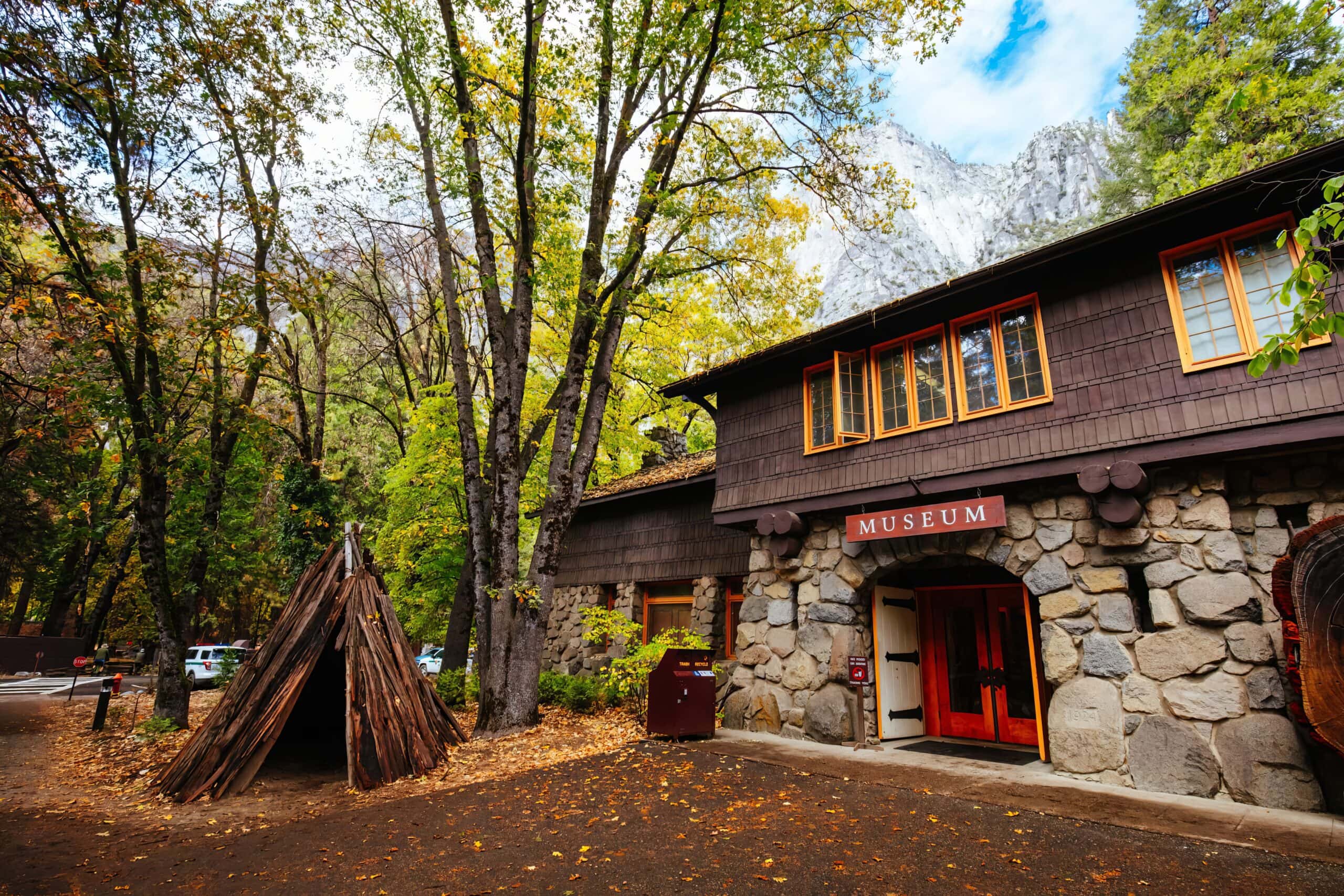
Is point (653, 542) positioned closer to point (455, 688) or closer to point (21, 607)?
point (455, 688)

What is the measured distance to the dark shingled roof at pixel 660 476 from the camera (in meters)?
12.2

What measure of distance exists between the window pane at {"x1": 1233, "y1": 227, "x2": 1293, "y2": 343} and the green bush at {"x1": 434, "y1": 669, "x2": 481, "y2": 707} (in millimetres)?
12058

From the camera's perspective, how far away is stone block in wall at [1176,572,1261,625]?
227 inches

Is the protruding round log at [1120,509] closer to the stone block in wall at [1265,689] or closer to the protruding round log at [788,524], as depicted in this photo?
the stone block in wall at [1265,689]

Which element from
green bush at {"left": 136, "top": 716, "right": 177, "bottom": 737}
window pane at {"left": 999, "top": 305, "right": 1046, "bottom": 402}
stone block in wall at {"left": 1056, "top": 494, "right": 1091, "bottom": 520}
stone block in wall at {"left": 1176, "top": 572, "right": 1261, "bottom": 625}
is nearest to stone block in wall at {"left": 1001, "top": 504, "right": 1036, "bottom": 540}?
stone block in wall at {"left": 1056, "top": 494, "right": 1091, "bottom": 520}

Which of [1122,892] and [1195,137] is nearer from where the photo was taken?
[1122,892]

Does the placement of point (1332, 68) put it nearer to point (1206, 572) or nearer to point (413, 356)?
point (1206, 572)

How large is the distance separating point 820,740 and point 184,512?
18920mm

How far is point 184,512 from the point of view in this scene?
18188mm

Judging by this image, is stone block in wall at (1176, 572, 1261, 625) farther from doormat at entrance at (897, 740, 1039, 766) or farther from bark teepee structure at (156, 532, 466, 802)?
bark teepee structure at (156, 532, 466, 802)

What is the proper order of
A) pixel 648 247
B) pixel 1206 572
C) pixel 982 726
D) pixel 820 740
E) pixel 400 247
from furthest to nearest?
pixel 400 247 → pixel 648 247 → pixel 982 726 → pixel 820 740 → pixel 1206 572

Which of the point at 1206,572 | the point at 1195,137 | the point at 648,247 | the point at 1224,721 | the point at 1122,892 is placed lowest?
the point at 1122,892

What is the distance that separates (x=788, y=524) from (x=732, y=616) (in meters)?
3.13

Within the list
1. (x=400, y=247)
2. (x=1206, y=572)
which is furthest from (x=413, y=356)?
(x=1206, y=572)
